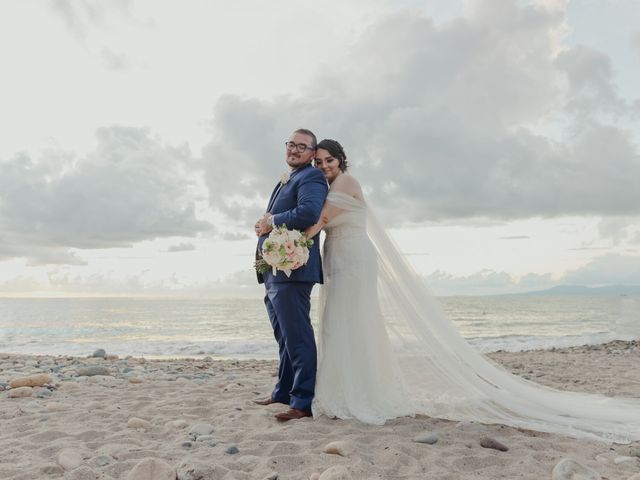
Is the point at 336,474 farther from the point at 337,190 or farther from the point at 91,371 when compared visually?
the point at 91,371

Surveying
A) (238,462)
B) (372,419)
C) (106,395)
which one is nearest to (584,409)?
(372,419)

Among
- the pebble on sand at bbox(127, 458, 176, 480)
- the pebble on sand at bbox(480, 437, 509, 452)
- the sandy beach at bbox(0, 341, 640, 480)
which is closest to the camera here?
the pebble on sand at bbox(127, 458, 176, 480)

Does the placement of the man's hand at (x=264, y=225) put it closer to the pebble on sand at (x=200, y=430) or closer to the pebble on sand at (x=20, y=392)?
the pebble on sand at (x=200, y=430)

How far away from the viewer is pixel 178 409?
Answer: 5648mm

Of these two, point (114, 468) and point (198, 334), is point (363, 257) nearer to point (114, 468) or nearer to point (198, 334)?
point (114, 468)

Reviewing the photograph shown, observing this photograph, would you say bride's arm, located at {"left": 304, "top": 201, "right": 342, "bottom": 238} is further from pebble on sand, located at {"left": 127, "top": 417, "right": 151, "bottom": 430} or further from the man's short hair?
pebble on sand, located at {"left": 127, "top": 417, "right": 151, "bottom": 430}

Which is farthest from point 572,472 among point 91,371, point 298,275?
point 91,371

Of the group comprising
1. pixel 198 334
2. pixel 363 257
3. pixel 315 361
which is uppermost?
pixel 363 257

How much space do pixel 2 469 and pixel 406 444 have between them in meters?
2.96

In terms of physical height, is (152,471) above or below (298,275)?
below

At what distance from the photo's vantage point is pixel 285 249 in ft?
15.0

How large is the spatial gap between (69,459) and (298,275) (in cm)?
231

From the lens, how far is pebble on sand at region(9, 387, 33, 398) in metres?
6.55

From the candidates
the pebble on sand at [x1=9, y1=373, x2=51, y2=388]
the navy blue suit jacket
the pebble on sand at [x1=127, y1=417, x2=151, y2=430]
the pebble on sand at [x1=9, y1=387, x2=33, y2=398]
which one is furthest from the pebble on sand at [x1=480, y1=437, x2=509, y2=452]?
the pebble on sand at [x1=9, y1=373, x2=51, y2=388]
